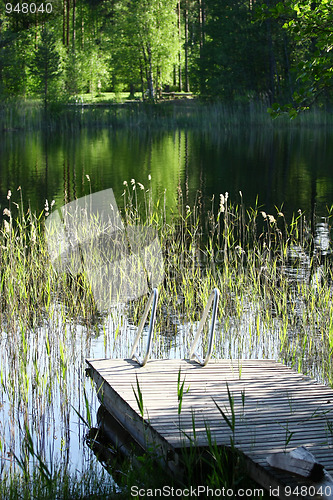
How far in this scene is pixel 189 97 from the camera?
50781 mm

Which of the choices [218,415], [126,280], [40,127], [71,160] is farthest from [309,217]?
[40,127]

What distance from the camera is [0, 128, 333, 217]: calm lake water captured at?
15.9m

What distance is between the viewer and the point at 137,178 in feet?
59.2

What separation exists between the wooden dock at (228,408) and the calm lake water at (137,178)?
46 cm

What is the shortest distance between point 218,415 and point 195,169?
55.1 ft

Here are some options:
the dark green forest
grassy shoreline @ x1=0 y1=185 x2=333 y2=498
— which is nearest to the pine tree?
the dark green forest

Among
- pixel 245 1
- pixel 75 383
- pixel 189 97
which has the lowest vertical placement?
pixel 75 383

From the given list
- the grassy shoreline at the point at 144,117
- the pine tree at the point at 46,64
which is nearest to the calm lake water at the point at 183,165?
the grassy shoreline at the point at 144,117

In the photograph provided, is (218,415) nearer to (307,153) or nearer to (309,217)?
(309,217)

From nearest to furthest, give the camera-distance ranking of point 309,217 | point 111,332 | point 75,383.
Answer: point 75,383 < point 111,332 < point 309,217

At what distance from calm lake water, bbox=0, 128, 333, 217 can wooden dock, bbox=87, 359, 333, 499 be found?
6872 millimetres

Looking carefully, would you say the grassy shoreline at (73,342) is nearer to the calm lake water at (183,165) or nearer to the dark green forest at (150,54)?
the calm lake water at (183,165)

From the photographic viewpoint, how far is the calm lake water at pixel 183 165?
15.9 metres

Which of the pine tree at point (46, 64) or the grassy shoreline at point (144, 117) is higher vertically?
the pine tree at point (46, 64)
